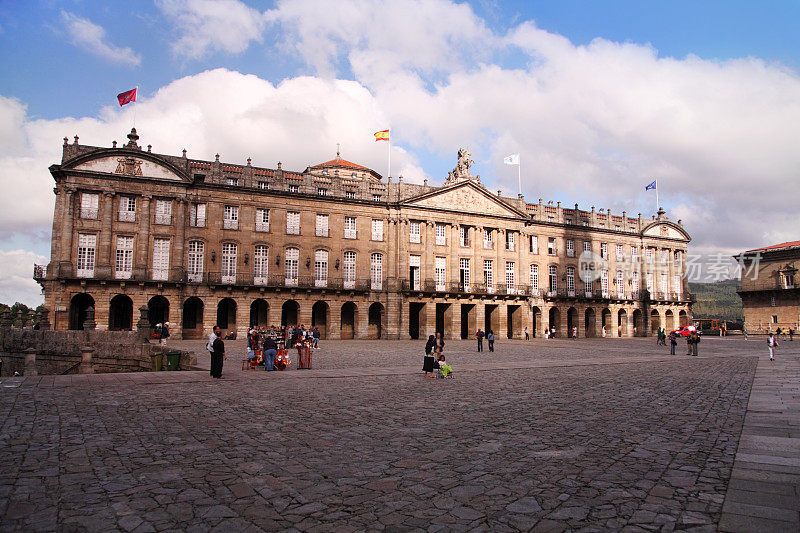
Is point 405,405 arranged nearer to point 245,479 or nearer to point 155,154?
point 245,479

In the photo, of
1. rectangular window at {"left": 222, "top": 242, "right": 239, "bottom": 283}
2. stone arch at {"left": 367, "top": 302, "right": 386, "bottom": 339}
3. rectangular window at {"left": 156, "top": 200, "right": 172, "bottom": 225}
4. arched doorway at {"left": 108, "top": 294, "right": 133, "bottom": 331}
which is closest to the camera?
arched doorway at {"left": 108, "top": 294, "right": 133, "bottom": 331}

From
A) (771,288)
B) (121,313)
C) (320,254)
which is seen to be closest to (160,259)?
(121,313)

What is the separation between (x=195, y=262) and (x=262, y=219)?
21.5 feet

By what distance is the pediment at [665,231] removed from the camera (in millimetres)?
63622

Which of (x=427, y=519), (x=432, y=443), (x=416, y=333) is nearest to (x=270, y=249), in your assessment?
(x=416, y=333)

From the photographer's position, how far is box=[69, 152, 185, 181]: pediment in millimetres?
38875

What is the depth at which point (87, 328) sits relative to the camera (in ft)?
85.9

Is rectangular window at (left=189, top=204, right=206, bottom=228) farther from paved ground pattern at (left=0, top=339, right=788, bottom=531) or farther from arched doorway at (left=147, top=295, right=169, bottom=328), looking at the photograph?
paved ground pattern at (left=0, top=339, right=788, bottom=531)

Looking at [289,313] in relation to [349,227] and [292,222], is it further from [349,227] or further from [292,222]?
[349,227]

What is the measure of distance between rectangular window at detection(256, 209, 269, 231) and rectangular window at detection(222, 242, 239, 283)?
265 cm

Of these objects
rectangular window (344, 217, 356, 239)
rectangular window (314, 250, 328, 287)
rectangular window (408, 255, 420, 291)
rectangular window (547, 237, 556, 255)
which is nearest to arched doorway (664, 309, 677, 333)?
rectangular window (547, 237, 556, 255)

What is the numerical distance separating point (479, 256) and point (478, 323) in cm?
680

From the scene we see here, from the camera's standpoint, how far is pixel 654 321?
64625mm

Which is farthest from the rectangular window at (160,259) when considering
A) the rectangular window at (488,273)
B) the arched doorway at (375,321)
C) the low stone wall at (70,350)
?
the rectangular window at (488,273)
